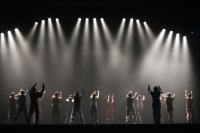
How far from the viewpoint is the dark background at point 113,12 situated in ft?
72.9

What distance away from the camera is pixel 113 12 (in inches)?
920

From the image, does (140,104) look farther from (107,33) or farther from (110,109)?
(107,33)

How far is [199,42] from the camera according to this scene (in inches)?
941

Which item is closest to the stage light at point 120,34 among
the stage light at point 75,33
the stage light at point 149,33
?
the stage light at point 149,33

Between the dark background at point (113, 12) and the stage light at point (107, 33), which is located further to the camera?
the stage light at point (107, 33)

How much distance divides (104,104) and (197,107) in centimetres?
554

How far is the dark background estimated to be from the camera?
22.2 meters

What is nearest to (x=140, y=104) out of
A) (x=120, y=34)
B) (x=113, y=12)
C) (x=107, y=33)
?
(x=120, y=34)

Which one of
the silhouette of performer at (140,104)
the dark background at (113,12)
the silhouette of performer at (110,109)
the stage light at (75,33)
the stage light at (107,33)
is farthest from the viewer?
the stage light at (107,33)

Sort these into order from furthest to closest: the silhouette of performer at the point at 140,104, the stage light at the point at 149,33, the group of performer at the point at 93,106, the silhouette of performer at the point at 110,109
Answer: the stage light at the point at 149,33
the silhouette of performer at the point at 140,104
the silhouette of performer at the point at 110,109
the group of performer at the point at 93,106

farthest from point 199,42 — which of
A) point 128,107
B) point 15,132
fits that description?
point 15,132

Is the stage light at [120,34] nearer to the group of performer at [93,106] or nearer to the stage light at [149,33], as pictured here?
the stage light at [149,33]

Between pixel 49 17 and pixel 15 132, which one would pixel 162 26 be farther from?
pixel 15 132

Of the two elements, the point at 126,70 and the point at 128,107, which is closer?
the point at 128,107
